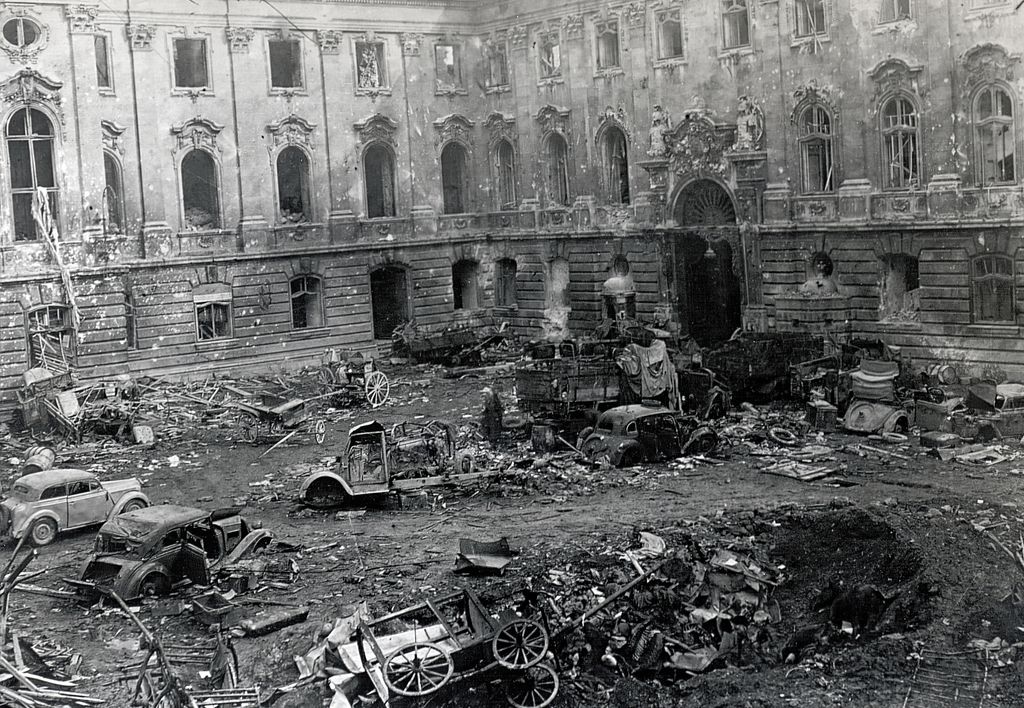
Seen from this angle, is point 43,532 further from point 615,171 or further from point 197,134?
point 615,171

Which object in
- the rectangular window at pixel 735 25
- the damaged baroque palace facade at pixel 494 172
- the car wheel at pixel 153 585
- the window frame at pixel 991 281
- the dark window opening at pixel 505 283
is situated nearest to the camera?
the car wheel at pixel 153 585

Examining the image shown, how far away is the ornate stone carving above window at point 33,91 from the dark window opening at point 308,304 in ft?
27.7

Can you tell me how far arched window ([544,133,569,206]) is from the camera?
1400 inches

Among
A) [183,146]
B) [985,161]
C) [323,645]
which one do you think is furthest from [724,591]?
[183,146]

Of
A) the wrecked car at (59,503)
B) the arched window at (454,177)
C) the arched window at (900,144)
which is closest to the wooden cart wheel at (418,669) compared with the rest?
the wrecked car at (59,503)

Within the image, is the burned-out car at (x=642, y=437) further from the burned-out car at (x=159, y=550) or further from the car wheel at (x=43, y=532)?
the car wheel at (x=43, y=532)

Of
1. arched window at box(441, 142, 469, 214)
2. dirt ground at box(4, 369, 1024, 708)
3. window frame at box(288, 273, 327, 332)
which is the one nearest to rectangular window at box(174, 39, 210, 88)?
window frame at box(288, 273, 327, 332)

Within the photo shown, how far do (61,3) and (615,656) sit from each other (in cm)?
2350

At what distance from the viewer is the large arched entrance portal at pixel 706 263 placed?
3114cm

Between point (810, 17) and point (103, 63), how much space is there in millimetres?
18391

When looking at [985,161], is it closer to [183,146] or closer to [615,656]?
[615,656]

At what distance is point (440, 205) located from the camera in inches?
1443

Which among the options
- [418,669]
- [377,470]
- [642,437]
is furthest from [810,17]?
[418,669]

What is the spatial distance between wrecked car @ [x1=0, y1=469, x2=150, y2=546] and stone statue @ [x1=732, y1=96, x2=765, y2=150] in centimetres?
1846
